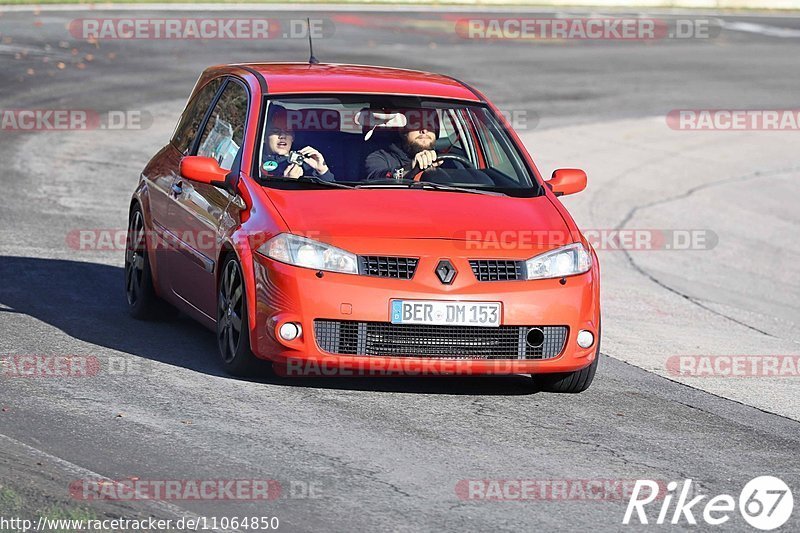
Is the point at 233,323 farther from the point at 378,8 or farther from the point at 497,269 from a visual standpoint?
the point at 378,8

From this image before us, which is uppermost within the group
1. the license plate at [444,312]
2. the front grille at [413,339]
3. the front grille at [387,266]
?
the front grille at [387,266]

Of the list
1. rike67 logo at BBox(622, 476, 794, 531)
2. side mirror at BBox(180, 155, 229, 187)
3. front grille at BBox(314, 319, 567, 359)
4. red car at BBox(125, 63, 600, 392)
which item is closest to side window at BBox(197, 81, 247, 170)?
red car at BBox(125, 63, 600, 392)

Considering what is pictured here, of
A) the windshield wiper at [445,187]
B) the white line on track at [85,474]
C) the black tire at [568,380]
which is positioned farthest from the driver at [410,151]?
the white line on track at [85,474]

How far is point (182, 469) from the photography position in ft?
22.5

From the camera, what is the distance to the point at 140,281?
10633mm

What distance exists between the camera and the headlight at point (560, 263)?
8500 mm

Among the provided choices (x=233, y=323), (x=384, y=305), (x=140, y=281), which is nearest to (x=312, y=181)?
(x=233, y=323)

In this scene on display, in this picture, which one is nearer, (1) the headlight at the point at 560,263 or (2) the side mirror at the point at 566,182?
(1) the headlight at the point at 560,263

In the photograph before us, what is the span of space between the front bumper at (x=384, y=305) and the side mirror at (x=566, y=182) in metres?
1.14

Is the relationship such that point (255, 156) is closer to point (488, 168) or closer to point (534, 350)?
point (488, 168)

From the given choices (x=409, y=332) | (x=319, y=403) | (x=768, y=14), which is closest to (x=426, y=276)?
(x=409, y=332)

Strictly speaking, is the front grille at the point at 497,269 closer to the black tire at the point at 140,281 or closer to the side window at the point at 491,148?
the side window at the point at 491,148

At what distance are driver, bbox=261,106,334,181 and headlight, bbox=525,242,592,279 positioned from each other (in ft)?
4.53

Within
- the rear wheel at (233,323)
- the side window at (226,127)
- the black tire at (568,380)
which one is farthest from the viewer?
the side window at (226,127)
